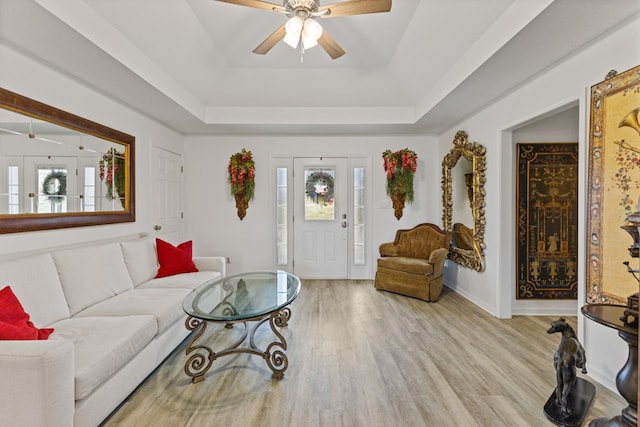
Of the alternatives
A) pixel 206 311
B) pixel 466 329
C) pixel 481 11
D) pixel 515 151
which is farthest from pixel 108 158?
pixel 515 151

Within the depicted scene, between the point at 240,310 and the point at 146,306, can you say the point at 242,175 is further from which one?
the point at 240,310

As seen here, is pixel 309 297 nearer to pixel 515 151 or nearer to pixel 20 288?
pixel 20 288

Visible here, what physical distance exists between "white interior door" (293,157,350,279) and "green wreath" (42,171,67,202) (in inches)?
116

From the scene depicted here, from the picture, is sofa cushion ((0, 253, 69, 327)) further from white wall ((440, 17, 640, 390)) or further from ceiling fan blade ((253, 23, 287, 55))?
white wall ((440, 17, 640, 390))

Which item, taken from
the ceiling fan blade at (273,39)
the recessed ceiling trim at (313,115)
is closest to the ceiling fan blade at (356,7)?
the ceiling fan blade at (273,39)

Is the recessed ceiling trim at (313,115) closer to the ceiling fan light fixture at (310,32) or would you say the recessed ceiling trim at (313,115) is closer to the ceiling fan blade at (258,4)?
the ceiling fan light fixture at (310,32)

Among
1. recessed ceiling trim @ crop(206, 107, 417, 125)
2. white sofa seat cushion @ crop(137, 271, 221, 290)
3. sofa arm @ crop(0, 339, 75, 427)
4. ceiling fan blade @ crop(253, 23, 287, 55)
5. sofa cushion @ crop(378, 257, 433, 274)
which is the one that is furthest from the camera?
recessed ceiling trim @ crop(206, 107, 417, 125)

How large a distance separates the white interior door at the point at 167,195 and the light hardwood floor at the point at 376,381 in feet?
6.40

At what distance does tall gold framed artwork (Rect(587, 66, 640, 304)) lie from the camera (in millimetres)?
1833

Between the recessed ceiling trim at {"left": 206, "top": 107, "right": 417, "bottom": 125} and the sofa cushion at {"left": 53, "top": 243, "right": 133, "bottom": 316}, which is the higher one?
the recessed ceiling trim at {"left": 206, "top": 107, "right": 417, "bottom": 125}

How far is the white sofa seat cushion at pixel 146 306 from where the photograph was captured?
7.15ft

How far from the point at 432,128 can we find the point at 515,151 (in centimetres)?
144

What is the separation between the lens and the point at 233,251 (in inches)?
192

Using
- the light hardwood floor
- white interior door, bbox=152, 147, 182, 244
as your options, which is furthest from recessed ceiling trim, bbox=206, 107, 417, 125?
the light hardwood floor
